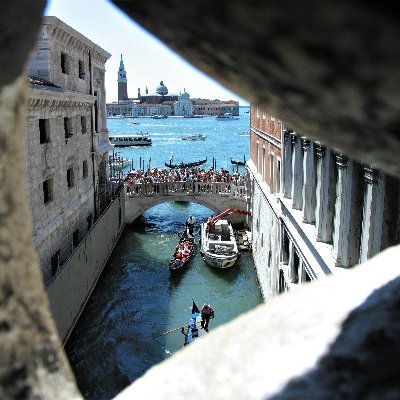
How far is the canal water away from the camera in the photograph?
42.0 ft

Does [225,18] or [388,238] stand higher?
[225,18]

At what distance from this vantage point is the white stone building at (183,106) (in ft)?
584

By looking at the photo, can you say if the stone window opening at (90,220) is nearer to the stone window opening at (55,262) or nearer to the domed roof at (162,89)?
the stone window opening at (55,262)

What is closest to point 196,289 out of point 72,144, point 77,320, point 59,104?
point 77,320

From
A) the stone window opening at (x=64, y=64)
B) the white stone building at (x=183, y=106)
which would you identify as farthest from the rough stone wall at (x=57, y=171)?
the white stone building at (x=183, y=106)

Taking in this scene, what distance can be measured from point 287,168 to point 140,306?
7616 millimetres

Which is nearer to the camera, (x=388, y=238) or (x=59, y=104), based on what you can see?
(x=388, y=238)

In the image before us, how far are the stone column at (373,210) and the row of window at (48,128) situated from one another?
945cm

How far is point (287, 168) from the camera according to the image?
12.7m

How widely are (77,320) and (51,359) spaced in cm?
1452

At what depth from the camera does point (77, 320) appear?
15.2 metres

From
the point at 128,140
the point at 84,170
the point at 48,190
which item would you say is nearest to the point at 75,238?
the point at 84,170

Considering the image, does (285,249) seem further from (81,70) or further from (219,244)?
(81,70)

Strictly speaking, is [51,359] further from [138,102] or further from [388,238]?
[138,102]
